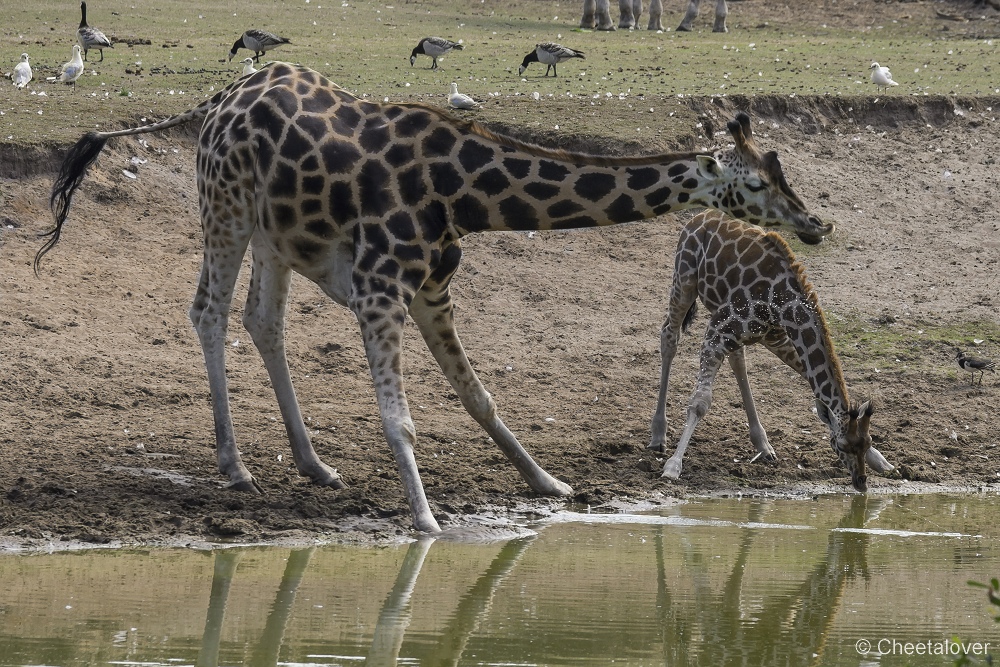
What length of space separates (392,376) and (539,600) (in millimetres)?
1864

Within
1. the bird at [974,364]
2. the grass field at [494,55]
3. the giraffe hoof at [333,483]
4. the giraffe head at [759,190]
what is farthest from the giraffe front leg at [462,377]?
the grass field at [494,55]

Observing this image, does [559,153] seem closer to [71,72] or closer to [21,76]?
[21,76]

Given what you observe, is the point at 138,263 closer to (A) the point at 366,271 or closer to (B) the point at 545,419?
(B) the point at 545,419

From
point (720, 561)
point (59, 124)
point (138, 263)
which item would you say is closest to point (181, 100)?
point (59, 124)

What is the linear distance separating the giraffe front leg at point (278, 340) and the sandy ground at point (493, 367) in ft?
0.55

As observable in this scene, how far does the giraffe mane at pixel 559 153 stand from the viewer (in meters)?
8.34

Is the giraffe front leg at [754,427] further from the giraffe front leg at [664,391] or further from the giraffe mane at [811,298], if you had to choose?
the giraffe mane at [811,298]

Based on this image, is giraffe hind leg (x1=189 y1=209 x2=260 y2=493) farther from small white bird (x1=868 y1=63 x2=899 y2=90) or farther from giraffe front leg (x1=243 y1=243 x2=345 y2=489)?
small white bird (x1=868 y1=63 x2=899 y2=90)

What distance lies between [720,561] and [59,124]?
27.5 feet

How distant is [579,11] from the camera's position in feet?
97.7

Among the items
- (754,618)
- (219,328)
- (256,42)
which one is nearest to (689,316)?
(219,328)

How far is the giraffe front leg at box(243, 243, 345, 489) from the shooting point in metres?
9.20

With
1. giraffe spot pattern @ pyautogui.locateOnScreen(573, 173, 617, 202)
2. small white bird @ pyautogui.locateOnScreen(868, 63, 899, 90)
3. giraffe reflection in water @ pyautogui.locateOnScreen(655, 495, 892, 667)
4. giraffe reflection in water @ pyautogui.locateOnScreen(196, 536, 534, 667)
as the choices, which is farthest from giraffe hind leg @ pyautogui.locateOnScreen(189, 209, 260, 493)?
small white bird @ pyautogui.locateOnScreen(868, 63, 899, 90)

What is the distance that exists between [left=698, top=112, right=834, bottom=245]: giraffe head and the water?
5.90ft
